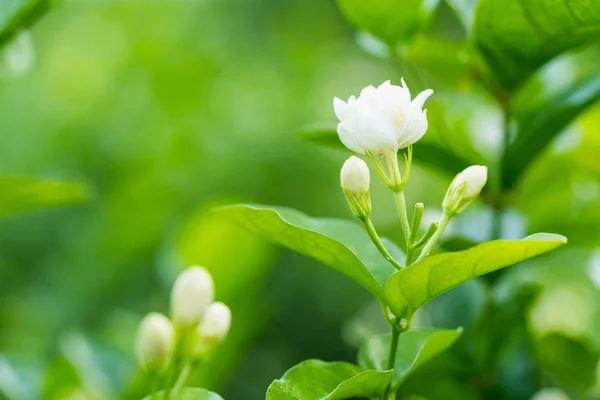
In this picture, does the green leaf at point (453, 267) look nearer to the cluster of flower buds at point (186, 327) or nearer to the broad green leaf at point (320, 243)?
the broad green leaf at point (320, 243)

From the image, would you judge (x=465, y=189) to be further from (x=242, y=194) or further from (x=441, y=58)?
(x=242, y=194)

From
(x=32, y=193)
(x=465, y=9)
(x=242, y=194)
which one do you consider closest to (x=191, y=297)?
(x=32, y=193)

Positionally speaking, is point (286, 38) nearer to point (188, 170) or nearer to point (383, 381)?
point (188, 170)

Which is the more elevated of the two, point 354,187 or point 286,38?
point 286,38

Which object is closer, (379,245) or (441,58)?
(379,245)

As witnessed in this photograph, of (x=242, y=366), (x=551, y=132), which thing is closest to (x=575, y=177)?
(x=551, y=132)

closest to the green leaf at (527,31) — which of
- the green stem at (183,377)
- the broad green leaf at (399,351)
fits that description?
the broad green leaf at (399,351)
